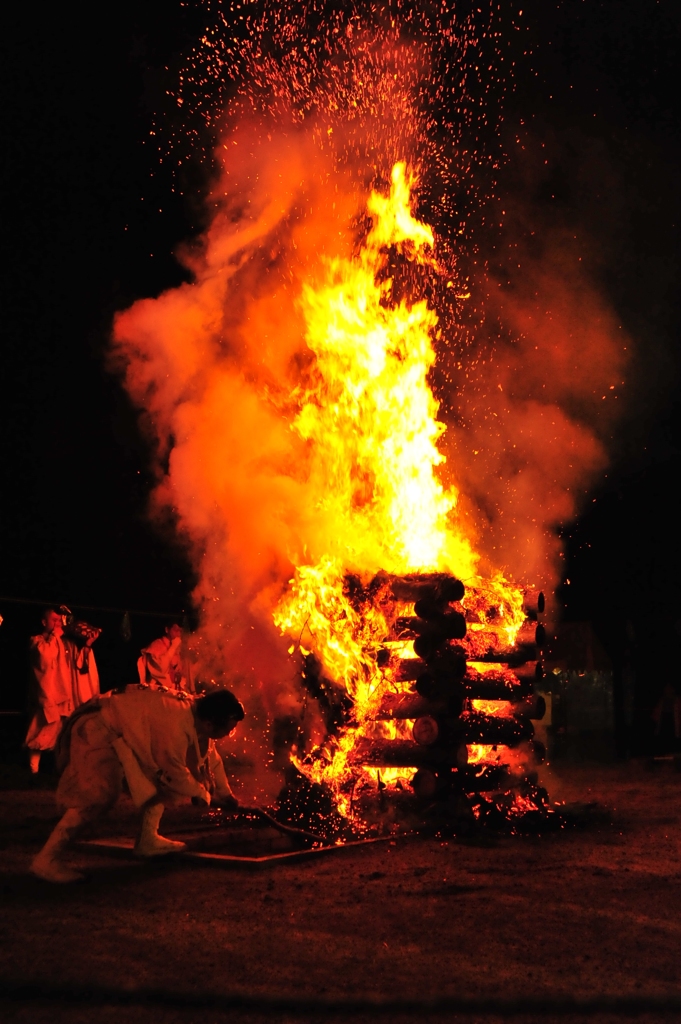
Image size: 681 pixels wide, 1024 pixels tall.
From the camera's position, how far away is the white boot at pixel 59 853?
6.28 m

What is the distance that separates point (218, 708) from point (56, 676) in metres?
6.23

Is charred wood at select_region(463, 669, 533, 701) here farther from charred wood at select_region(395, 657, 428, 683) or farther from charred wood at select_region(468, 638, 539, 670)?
charred wood at select_region(395, 657, 428, 683)

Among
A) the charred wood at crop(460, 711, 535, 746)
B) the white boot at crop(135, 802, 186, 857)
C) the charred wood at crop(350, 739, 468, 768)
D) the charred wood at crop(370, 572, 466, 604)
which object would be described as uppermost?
the charred wood at crop(370, 572, 466, 604)

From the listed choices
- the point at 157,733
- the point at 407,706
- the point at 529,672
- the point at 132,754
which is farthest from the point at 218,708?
the point at 529,672

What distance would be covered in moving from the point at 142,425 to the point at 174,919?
8.72 meters

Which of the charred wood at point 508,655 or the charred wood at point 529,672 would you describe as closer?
the charred wood at point 508,655

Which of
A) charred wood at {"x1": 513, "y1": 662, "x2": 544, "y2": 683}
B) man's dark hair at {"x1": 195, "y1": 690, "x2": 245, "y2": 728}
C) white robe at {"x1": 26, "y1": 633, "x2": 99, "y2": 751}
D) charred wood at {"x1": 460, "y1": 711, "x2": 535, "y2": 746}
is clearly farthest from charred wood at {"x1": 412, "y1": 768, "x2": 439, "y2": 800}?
white robe at {"x1": 26, "y1": 633, "x2": 99, "y2": 751}

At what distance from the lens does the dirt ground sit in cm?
419

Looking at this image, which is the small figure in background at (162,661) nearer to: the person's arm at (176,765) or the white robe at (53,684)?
the white robe at (53,684)

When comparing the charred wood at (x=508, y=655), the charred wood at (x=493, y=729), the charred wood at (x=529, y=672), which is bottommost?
the charred wood at (x=493, y=729)

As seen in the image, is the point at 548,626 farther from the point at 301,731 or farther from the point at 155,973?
the point at 155,973

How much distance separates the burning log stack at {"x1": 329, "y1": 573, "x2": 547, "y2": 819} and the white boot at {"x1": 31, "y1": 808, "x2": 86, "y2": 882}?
12.0ft

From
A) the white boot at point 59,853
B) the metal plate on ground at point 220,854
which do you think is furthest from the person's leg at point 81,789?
the metal plate on ground at point 220,854

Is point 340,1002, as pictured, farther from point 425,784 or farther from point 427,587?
point 427,587
